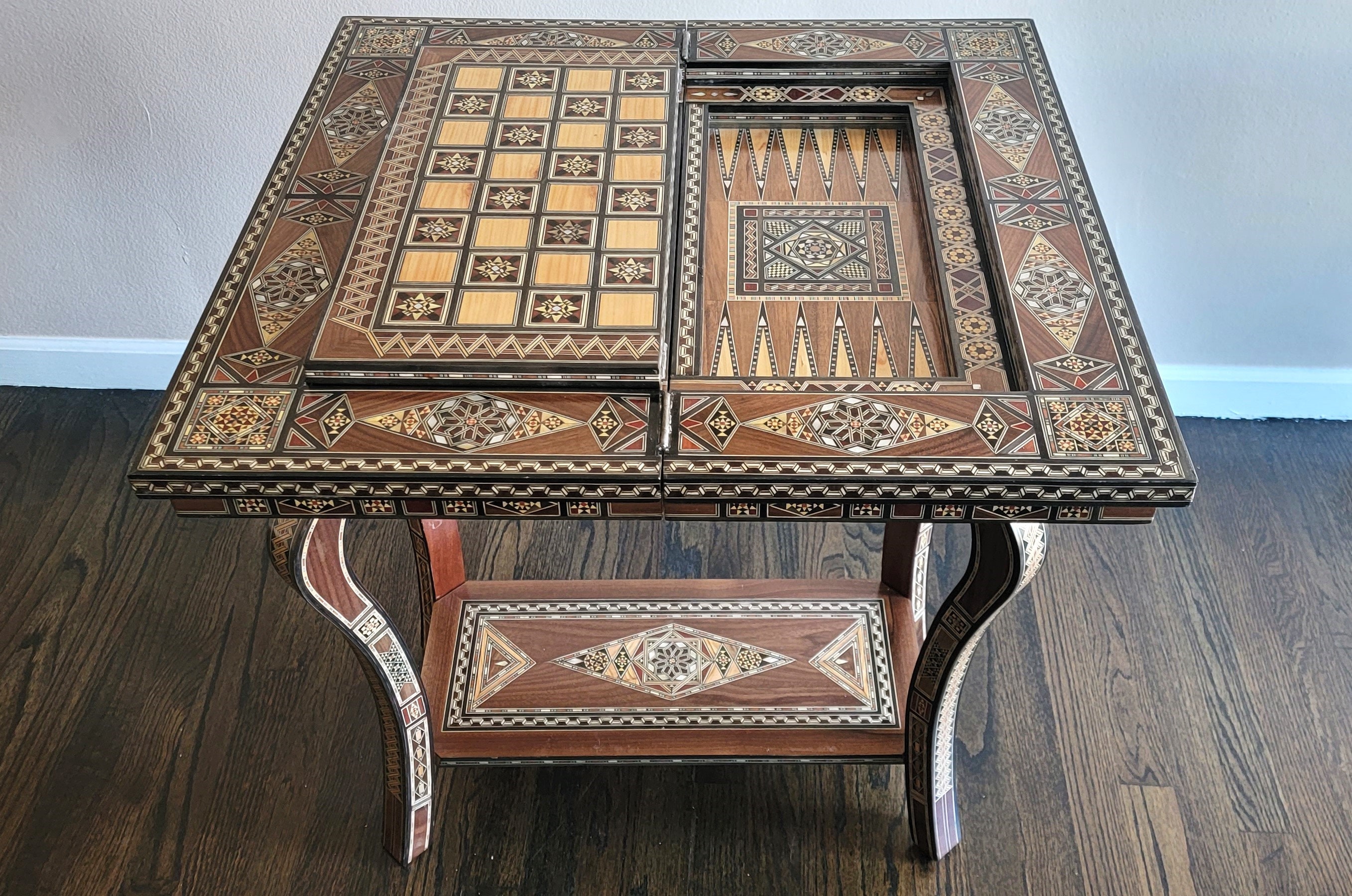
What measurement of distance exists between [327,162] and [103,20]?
86 centimetres

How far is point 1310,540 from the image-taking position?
2.07m

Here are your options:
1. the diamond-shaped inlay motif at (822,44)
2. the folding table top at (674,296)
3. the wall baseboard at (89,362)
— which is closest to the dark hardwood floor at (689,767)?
the wall baseboard at (89,362)

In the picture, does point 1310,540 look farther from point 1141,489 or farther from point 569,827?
point 569,827

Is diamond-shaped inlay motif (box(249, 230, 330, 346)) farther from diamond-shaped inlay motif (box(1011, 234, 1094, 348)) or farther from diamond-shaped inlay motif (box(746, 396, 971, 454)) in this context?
diamond-shaped inlay motif (box(1011, 234, 1094, 348))

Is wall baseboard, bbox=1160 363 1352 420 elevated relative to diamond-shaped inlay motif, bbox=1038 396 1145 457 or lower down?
lower down

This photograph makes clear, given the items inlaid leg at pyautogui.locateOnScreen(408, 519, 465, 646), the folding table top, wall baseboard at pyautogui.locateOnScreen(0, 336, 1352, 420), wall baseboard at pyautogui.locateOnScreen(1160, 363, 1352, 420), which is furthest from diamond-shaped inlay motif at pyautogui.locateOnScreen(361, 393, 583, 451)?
wall baseboard at pyautogui.locateOnScreen(1160, 363, 1352, 420)

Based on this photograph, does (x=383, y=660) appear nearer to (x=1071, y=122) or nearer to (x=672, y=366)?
(x=672, y=366)

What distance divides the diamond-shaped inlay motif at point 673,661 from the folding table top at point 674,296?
2.12ft

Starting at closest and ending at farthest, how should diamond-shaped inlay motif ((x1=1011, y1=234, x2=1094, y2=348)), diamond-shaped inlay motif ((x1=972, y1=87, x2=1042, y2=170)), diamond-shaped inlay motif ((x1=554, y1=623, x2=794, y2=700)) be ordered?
diamond-shaped inlay motif ((x1=1011, y1=234, x2=1094, y2=348)) → diamond-shaped inlay motif ((x1=972, y1=87, x2=1042, y2=170)) → diamond-shaped inlay motif ((x1=554, y1=623, x2=794, y2=700))

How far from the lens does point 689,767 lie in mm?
1753

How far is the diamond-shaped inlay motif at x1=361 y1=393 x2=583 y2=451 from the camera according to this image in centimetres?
106

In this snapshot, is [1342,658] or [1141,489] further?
[1342,658]

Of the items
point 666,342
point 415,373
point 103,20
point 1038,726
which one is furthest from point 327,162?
point 1038,726

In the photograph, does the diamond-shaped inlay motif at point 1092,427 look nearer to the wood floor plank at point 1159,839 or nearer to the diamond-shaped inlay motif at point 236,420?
the diamond-shaped inlay motif at point 236,420
